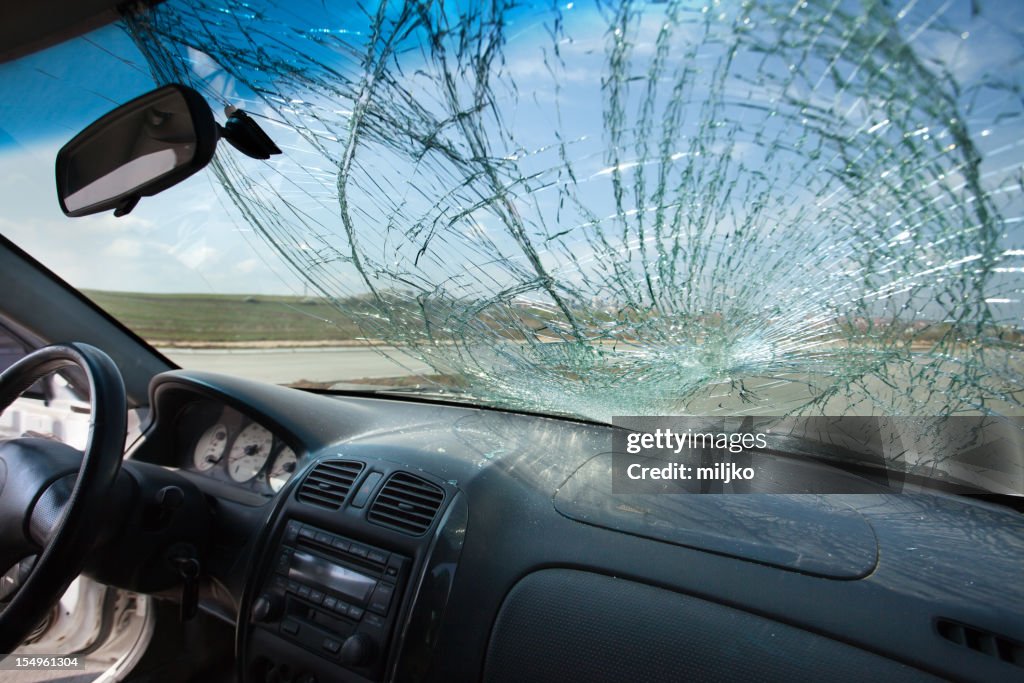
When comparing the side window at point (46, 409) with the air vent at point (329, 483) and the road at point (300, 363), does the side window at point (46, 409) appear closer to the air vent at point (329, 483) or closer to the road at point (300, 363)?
the road at point (300, 363)

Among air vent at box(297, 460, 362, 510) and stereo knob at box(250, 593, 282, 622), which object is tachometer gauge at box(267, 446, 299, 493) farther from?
stereo knob at box(250, 593, 282, 622)

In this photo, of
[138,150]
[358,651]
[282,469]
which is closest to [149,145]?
[138,150]

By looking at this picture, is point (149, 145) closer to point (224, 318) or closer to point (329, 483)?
point (224, 318)

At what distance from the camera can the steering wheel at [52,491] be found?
1.56m

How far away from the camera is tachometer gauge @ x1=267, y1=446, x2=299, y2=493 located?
2262 mm

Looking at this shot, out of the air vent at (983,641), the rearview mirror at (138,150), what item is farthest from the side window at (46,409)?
the air vent at (983,641)

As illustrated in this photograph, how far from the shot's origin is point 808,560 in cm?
148

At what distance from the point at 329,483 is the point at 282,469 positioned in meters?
0.35

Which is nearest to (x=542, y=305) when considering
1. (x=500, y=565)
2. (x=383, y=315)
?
(x=383, y=315)

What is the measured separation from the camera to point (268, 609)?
76.1 inches

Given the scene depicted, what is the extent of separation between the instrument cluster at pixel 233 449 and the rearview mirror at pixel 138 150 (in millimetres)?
938

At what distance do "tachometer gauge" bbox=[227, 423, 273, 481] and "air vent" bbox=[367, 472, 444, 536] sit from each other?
70 centimetres

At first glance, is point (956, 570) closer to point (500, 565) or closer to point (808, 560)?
point (808, 560)

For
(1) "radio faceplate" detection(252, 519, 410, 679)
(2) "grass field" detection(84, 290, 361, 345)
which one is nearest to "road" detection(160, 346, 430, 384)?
(2) "grass field" detection(84, 290, 361, 345)
